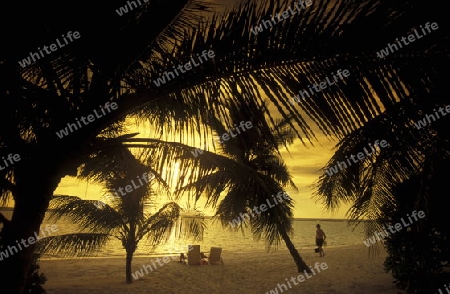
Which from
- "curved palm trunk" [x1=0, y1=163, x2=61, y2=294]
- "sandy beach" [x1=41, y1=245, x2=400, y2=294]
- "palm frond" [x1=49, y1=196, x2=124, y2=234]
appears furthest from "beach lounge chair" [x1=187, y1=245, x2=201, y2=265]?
"curved palm trunk" [x1=0, y1=163, x2=61, y2=294]

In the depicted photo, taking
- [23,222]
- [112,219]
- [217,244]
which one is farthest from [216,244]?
[23,222]

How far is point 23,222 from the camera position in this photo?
2.44 metres

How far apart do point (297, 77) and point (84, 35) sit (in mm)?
1649

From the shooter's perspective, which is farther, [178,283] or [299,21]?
[178,283]

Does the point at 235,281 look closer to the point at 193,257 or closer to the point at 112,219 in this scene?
the point at 193,257

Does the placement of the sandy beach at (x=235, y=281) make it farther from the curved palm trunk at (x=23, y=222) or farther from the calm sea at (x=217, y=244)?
the curved palm trunk at (x=23, y=222)

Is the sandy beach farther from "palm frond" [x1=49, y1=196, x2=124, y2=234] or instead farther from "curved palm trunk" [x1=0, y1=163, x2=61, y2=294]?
"curved palm trunk" [x1=0, y1=163, x2=61, y2=294]

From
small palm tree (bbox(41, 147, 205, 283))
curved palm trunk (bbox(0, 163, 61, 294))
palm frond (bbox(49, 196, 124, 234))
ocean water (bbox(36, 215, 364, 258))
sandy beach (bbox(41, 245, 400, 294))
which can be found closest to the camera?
curved palm trunk (bbox(0, 163, 61, 294))

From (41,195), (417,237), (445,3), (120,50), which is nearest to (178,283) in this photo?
(417,237)

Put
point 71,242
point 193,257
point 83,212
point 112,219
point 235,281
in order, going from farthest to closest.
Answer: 1. point 193,257
2. point 235,281
3. point 112,219
4. point 71,242
5. point 83,212

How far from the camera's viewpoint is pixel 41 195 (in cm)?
249

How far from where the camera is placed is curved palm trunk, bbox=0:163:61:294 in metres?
2.41

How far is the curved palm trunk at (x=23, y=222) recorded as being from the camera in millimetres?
2414

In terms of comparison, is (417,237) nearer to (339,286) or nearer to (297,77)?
(297,77)
